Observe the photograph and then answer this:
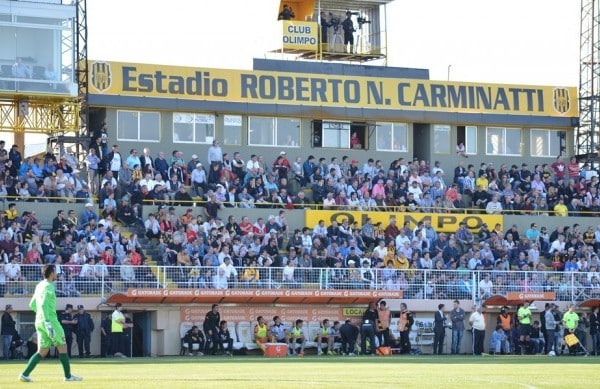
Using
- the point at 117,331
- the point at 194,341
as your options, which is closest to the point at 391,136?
the point at 194,341

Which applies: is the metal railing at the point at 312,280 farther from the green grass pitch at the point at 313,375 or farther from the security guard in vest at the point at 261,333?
the green grass pitch at the point at 313,375

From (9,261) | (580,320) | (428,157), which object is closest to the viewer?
(9,261)

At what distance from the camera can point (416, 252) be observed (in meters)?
40.8

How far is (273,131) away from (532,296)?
12.6 metres

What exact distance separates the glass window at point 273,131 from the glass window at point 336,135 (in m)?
1.07

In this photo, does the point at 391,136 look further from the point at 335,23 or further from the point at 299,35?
the point at 299,35

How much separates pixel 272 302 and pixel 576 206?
14.3 metres

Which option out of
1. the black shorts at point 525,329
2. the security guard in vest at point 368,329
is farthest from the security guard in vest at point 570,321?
the security guard in vest at point 368,329

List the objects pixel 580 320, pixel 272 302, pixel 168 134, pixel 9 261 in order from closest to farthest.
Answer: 1. pixel 9 261
2. pixel 272 302
3. pixel 580 320
4. pixel 168 134

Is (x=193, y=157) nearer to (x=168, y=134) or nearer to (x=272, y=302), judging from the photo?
(x=168, y=134)

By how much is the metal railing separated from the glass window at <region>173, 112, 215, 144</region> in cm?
1049

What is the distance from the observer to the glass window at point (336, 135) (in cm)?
4891

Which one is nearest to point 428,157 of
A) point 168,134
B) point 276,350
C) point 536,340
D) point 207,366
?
point 168,134

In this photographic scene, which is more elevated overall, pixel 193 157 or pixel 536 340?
pixel 193 157
